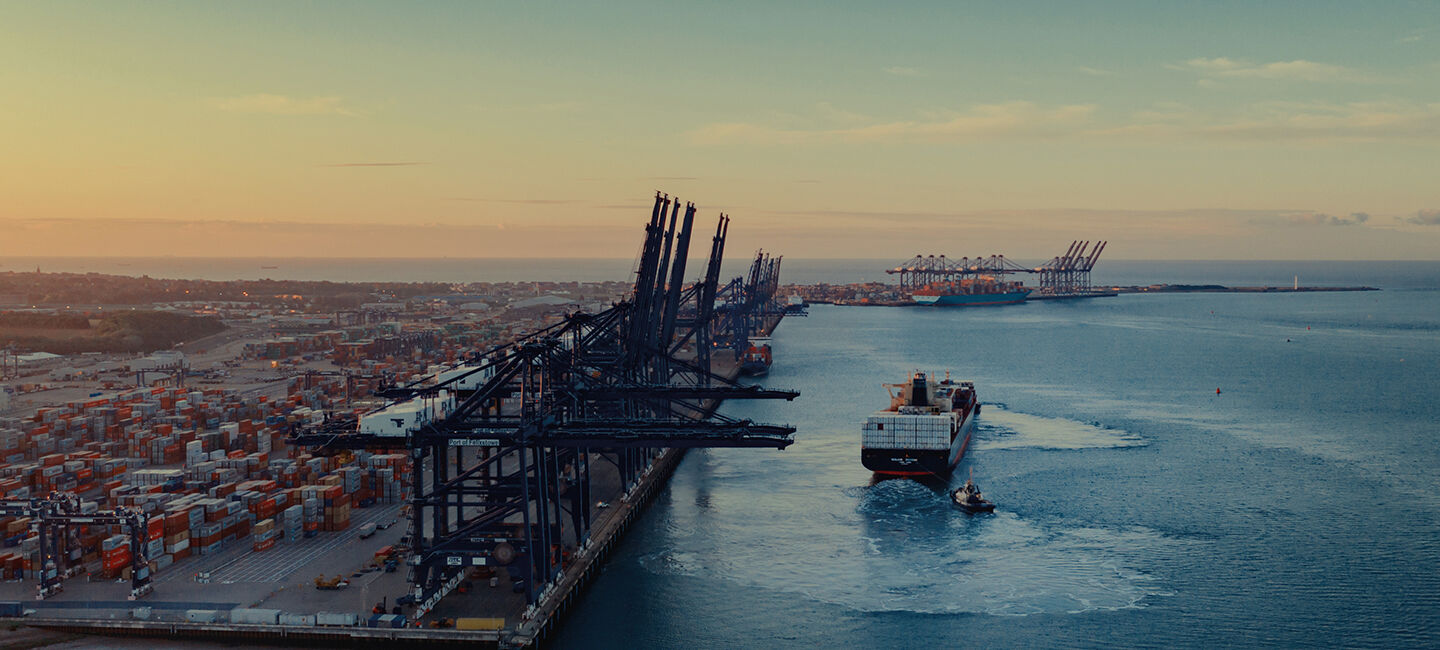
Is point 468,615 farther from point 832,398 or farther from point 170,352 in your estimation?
point 170,352

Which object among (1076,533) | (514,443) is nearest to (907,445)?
(1076,533)

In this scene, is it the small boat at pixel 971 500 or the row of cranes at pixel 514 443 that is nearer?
the row of cranes at pixel 514 443

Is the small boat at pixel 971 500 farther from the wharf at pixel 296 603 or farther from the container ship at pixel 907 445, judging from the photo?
the wharf at pixel 296 603

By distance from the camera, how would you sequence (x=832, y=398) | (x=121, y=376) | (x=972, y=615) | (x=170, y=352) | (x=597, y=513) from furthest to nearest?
(x=170, y=352)
(x=121, y=376)
(x=832, y=398)
(x=597, y=513)
(x=972, y=615)

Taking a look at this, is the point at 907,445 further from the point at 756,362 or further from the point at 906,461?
the point at 756,362

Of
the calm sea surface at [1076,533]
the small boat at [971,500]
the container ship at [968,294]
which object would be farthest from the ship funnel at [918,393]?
the container ship at [968,294]

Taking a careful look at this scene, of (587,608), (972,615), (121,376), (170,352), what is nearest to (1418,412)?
→ (972,615)

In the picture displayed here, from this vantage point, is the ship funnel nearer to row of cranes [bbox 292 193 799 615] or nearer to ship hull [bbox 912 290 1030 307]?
row of cranes [bbox 292 193 799 615]
